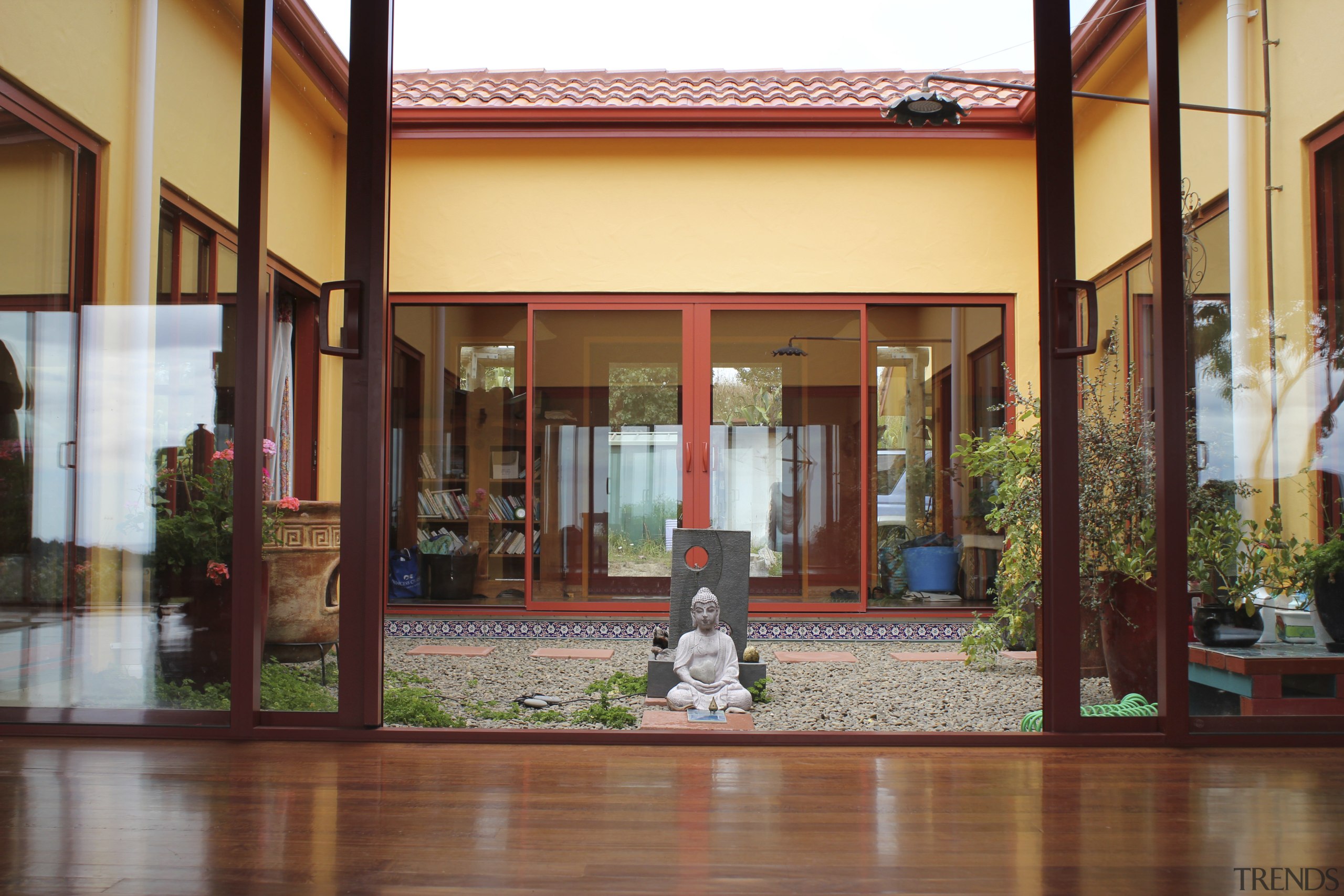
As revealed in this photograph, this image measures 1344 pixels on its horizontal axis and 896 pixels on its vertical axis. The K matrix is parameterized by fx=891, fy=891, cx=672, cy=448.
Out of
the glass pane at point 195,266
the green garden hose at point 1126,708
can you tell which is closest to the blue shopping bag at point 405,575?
the glass pane at point 195,266

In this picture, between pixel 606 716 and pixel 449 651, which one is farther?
pixel 449 651

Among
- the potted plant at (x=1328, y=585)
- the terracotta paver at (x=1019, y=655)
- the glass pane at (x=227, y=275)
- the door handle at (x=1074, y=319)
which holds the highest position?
the glass pane at (x=227, y=275)

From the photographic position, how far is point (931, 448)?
596cm

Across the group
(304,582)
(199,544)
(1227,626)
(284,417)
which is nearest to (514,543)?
(284,417)

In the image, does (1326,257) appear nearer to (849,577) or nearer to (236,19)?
(236,19)

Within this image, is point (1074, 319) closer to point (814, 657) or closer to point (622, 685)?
point (622, 685)

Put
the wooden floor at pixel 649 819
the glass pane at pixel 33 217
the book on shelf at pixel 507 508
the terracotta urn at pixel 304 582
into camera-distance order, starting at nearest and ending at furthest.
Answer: the wooden floor at pixel 649 819 < the terracotta urn at pixel 304 582 < the glass pane at pixel 33 217 < the book on shelf at pixel 507 508

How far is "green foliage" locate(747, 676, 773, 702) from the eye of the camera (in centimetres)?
387

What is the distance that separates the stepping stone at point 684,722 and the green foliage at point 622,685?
1.12 feet

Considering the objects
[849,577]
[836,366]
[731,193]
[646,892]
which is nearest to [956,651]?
[849,577]

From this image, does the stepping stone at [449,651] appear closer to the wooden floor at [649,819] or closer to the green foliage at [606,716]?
the green foliage at [606,716]

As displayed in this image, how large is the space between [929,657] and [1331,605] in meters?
2.98

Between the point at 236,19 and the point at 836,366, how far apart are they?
14.3 feet

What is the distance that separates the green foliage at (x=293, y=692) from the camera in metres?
2.04
